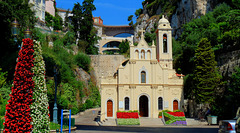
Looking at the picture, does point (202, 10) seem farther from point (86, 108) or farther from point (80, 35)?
point (86, 108)

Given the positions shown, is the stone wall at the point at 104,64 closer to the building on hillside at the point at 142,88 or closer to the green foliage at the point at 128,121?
the building on hillside at the point at 142,88

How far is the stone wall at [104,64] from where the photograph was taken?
62.2 m

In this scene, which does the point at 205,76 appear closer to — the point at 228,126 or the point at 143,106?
the point at 143,106

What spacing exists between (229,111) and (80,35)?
40984 mm

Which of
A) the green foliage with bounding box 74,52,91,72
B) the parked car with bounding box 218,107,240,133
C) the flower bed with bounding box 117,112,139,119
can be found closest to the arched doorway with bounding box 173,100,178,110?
the flower bed with bounding box 117,112,139,119

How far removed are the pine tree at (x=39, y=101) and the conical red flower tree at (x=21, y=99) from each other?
321mm

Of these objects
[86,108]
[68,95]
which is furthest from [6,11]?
[86,108]

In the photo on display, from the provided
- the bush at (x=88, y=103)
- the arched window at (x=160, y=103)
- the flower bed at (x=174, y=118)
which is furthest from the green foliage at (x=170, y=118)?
the bush at (x=88, y=103)

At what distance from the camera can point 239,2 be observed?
46.8 m

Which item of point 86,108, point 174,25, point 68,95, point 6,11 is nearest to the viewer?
point 6,11

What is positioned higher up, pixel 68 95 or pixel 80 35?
pixel 80 35

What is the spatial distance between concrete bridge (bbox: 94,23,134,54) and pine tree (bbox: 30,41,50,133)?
79.7 meters

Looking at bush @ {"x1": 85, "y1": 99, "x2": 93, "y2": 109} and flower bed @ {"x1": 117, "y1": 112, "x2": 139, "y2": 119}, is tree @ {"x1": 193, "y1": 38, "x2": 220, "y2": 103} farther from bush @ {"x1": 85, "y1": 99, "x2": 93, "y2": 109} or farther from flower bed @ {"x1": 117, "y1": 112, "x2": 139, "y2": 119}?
bush @ {"x1": 85, "y1": 99, "x2": 93, "y2": 109}

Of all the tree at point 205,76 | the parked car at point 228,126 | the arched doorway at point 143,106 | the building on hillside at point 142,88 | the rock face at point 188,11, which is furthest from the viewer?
the rock face at point 188,11
